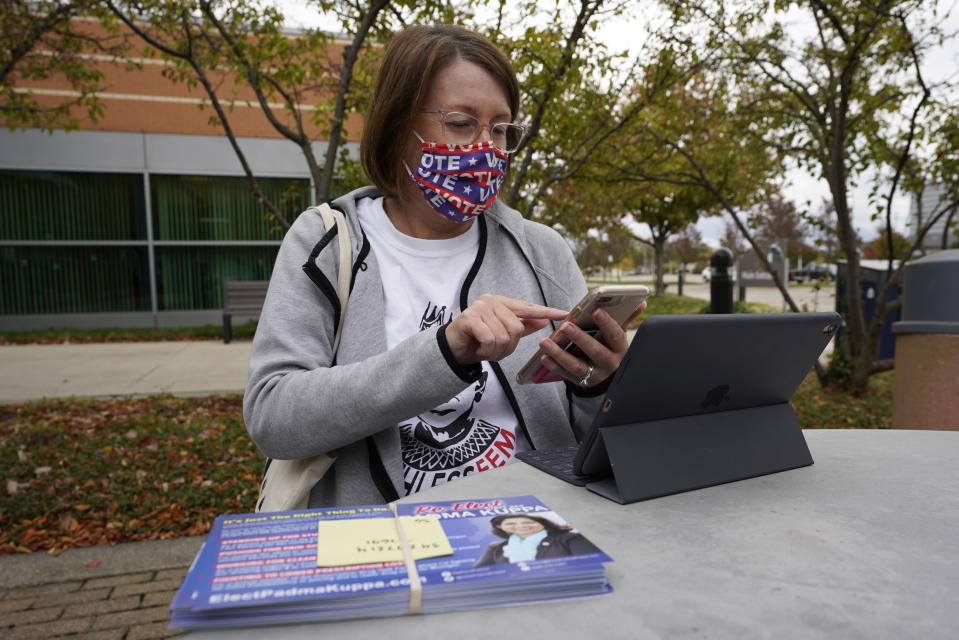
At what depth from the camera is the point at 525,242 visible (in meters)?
1.91

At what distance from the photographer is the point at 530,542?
2.75 feet

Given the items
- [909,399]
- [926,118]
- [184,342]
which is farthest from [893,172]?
[184,342]

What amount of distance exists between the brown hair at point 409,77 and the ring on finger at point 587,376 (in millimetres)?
788

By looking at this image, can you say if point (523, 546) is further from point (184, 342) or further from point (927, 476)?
point (184, 342)

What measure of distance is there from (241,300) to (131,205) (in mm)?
3439

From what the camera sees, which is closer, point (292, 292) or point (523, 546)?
point (523, 546)

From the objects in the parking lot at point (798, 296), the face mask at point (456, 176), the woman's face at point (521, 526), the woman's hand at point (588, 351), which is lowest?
the parking lot at point (798, 296)

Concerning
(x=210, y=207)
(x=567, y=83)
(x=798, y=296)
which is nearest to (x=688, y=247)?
(x=798, y=296)

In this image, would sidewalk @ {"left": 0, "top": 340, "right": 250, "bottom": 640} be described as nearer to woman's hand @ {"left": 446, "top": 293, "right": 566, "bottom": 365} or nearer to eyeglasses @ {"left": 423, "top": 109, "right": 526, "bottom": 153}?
woman's hand @ {"left": 446, "top": 293, "right": 566, "bottom": 365}

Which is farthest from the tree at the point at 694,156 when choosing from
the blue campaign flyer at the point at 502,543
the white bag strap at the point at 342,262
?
the blue campaign flyer at the point at 502,543

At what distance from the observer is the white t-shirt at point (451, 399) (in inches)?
60.9

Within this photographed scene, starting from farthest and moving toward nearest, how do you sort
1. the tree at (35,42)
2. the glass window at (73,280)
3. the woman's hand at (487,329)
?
1. the glass window at (73,280)
2. the tree at (35,42)
3. the woman's hand at (487,329)

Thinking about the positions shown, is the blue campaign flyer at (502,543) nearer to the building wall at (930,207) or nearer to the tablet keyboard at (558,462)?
the tablet keyboard at (558,462)

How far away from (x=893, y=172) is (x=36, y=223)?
1227 cm
